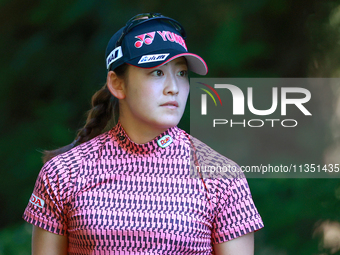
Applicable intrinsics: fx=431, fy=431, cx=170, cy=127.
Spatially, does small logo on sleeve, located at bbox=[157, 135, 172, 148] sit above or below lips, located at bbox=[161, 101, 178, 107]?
below

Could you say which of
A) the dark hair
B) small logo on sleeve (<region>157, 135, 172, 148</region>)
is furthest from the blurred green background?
small logo on sleeve (<region>157, 135, 172, 148</region>)

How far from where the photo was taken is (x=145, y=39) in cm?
148

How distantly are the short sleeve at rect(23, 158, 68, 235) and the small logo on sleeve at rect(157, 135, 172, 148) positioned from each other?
1.13 ft

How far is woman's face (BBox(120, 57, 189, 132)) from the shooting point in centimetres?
143

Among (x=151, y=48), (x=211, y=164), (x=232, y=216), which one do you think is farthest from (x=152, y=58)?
(x=232, y=216)

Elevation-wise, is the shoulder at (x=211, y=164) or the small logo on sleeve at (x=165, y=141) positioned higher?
the small logo on sleeve at (x=165, y=141)

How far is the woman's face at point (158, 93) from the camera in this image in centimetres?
143

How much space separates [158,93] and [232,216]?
0.48m

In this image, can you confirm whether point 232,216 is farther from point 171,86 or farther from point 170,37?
point 170,37

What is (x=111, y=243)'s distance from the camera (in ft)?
4.52

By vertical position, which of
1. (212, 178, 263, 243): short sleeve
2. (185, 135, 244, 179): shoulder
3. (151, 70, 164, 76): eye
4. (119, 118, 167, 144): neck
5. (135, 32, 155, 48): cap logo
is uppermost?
(135, 32, 155, 48): cap logo

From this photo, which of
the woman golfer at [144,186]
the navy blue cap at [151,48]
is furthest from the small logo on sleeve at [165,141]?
the navy blue cap at [151,48]

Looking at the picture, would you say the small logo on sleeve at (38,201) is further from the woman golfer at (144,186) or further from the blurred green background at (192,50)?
the blurred green background at (192,50)

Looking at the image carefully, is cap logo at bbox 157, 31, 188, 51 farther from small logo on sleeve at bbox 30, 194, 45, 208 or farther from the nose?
small logo on sleeve at bbox 30, 194, 45, 208
